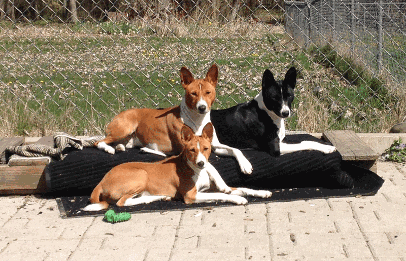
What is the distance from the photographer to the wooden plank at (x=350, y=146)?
202 inches

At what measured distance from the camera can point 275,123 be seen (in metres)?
5.01

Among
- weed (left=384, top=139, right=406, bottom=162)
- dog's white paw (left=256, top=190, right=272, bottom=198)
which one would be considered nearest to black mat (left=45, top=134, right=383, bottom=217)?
dog's white paw (left=256, top=190, right=272, bottom=198)

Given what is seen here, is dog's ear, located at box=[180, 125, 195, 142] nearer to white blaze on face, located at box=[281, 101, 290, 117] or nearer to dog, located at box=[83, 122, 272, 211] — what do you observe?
dog, located at box=[83, 122, 272, 211]

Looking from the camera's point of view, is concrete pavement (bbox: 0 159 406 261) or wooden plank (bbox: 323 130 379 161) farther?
wooden plank (bbox: 323 130 379 161)

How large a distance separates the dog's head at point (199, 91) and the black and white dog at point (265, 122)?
0.45 metres

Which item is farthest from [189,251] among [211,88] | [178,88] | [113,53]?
[113,53]

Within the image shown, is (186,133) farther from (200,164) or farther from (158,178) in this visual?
(158,178)

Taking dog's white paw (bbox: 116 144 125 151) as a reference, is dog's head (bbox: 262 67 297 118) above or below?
above

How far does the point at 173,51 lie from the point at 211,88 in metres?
6.00

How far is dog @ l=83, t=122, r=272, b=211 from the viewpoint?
4496 mm

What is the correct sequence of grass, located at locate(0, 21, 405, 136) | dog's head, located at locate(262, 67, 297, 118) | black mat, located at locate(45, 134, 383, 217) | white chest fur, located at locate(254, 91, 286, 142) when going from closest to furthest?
1. dog's head, located at locate(262, 67, 297, 118)
2. black mat, located at locate(45, 134, 383, 217)
3. white chest fur, located at locate(254, 91, 286, 142)
4. grass, located at locate(0, 21, 405, 136)

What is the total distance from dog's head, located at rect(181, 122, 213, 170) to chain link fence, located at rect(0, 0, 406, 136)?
80.5 inches

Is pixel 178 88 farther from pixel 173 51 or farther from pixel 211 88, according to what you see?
pixel 211 88

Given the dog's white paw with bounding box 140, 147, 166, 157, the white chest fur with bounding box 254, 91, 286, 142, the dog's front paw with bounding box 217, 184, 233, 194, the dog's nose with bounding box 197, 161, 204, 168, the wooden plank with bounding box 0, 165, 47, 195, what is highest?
the white chest fur with bounding box 254, 91, 286, 142
